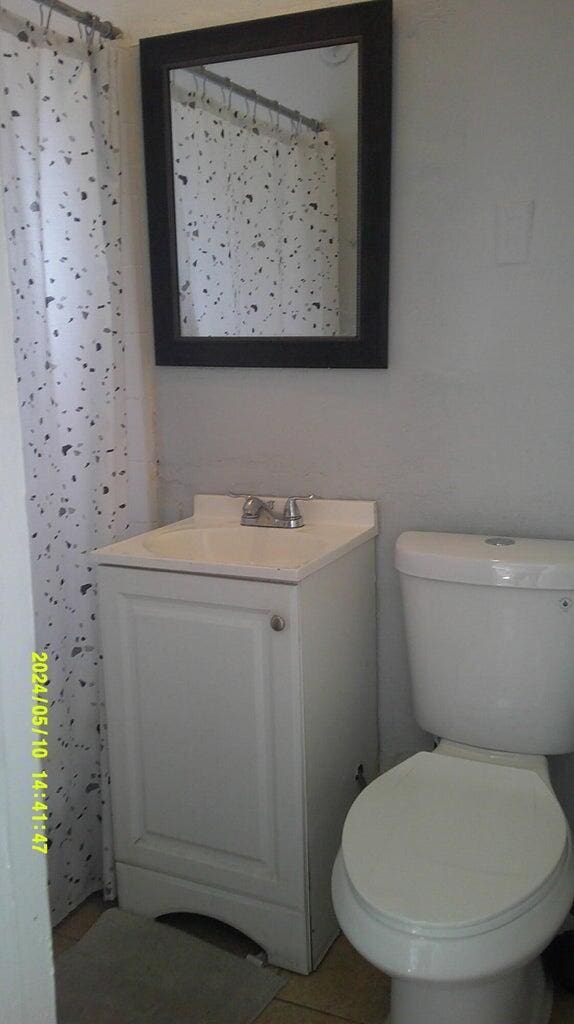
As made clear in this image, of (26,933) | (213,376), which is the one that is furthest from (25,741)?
(213,376)

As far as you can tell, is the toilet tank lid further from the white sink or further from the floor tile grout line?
the floor tile grout line

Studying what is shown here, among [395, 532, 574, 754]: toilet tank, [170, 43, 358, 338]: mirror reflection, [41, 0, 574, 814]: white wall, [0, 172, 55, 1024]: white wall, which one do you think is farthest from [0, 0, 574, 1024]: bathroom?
[0, 172, 55, 1024]: white wall

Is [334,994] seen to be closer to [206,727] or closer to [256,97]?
[206,727]

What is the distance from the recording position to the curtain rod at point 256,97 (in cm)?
187

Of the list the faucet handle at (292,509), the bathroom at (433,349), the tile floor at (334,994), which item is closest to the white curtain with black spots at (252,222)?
the bathroom at (433,349)

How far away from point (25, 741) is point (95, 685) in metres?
1.46

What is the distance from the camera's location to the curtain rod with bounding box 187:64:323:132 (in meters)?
1.87

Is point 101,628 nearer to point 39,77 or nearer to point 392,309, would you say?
point 392,309

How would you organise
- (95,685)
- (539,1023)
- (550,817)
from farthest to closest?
(95,685) < (539,1023) < (550,817)

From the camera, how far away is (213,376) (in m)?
2.11

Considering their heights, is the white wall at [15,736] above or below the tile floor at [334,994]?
above

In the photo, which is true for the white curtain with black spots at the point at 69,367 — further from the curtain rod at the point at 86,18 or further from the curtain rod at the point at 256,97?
the curtain rod at the point at 256,97

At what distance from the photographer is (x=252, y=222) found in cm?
197

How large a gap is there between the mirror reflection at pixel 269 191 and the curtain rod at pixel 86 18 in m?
0.16
